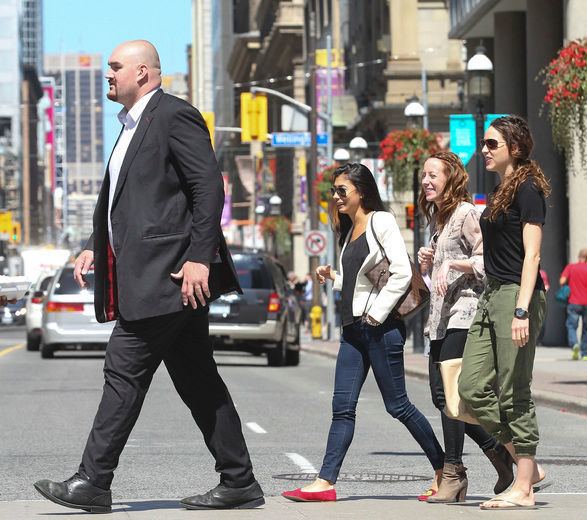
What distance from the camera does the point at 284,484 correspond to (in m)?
10.3

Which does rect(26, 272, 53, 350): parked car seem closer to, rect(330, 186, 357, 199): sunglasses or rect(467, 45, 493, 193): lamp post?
rect(467, 45, 493, 193): lamp post

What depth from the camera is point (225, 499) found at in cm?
816

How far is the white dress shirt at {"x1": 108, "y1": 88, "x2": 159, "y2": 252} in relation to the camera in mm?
7871

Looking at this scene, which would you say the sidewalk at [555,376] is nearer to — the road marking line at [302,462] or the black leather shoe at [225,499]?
the road marking line at [302,462]

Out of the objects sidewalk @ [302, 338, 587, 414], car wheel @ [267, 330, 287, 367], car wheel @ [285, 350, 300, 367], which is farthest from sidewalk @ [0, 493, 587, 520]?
car wheel @ [285, 350, 300, 367]

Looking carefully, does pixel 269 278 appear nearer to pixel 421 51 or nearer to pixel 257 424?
pixel 257 424

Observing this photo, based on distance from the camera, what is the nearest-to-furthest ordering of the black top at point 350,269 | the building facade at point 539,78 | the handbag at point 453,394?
the handbag at point 453,394, the black top at point 350,269, the building facade at point 539,78

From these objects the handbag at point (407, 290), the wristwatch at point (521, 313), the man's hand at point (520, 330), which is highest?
the handbag at point (407, 290)

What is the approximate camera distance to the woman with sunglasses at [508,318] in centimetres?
836

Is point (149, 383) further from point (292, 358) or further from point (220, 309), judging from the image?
point (292, 358)

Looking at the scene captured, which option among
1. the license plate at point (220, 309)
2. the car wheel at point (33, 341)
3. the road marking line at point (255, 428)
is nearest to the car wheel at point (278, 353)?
the license plate at point (220, 309)

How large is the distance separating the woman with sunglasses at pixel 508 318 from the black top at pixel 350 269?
0.68 m

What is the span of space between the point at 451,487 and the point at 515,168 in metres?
1.67

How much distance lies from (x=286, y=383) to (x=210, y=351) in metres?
14.5
